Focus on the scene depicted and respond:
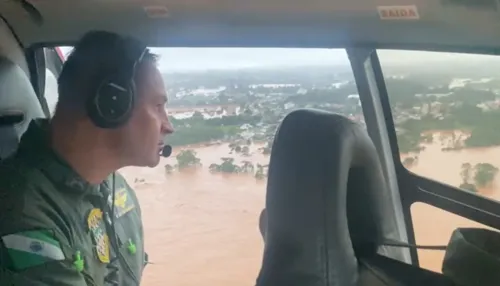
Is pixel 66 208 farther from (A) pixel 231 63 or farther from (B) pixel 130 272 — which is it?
(A) pixel 231 63

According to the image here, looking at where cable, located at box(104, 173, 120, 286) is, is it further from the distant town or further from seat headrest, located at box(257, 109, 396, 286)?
seat headrest, located at box(257, 109, 396, 286)

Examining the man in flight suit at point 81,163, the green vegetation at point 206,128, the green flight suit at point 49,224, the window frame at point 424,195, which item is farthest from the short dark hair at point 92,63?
the green vegetation at point 206,128

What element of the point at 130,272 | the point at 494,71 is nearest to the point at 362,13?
the point at 494,71

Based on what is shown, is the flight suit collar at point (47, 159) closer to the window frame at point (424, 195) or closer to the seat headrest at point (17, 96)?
the seat headrest at point (17, 96)

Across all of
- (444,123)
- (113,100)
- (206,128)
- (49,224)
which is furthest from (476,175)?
(206,128)

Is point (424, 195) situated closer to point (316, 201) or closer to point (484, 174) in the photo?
point (484, 174)

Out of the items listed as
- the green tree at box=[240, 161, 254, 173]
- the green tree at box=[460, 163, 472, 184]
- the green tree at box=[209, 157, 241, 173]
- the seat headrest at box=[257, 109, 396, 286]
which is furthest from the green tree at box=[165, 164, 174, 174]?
the seat headrest at box=[257, 109, 396, 286]
